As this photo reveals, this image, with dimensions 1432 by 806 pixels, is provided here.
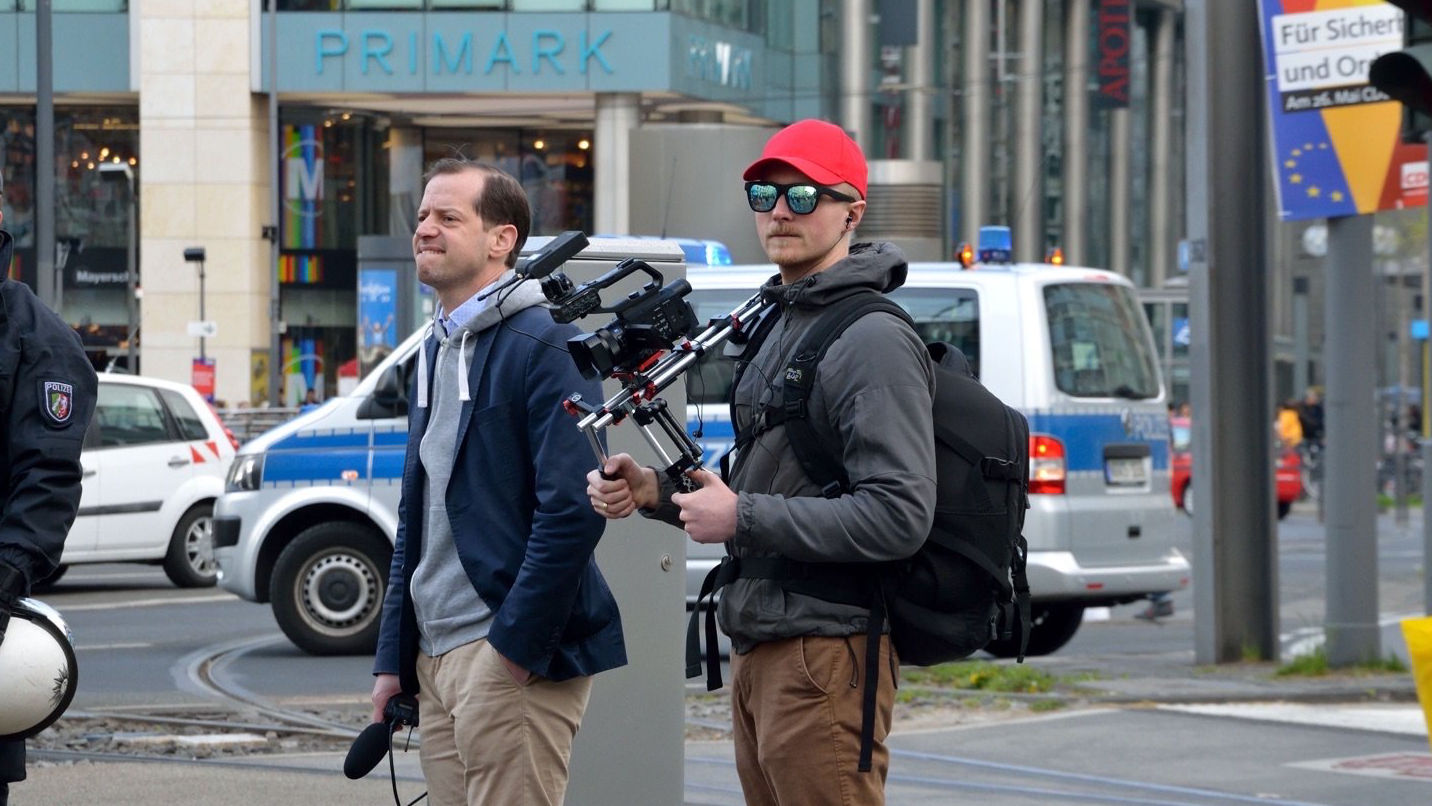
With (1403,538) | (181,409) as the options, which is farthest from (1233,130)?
(1403,538)

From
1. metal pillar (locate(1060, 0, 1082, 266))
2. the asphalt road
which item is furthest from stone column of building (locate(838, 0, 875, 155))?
the asphalt road

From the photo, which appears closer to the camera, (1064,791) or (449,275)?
(449,275)

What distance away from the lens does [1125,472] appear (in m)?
11.8

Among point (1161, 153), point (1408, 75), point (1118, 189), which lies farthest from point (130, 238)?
point (1408, 75)

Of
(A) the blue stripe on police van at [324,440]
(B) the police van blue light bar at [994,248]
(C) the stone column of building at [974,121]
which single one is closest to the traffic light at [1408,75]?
(B) the police van blue light bar at [994,248]

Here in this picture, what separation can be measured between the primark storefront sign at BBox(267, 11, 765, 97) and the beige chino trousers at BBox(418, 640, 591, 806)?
40.6 meters

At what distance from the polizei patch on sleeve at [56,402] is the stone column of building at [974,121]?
52.8 metres

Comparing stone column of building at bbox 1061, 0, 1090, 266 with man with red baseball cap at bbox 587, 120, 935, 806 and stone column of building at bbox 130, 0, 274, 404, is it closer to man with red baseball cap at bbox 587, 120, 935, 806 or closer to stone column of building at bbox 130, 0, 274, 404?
stone column of building at bbox 130, 0, 274, 404

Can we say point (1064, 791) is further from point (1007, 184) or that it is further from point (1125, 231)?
point (1125, 231)

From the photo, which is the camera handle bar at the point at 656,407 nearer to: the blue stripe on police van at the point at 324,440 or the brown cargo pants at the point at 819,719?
the brown cargo pants at the point at 819,719

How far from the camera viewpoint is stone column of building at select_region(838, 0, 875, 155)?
50281 millimetres

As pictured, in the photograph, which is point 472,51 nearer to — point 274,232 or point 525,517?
point 274,232

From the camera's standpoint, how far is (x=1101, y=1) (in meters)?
63.7

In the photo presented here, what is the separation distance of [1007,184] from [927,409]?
57593mm
